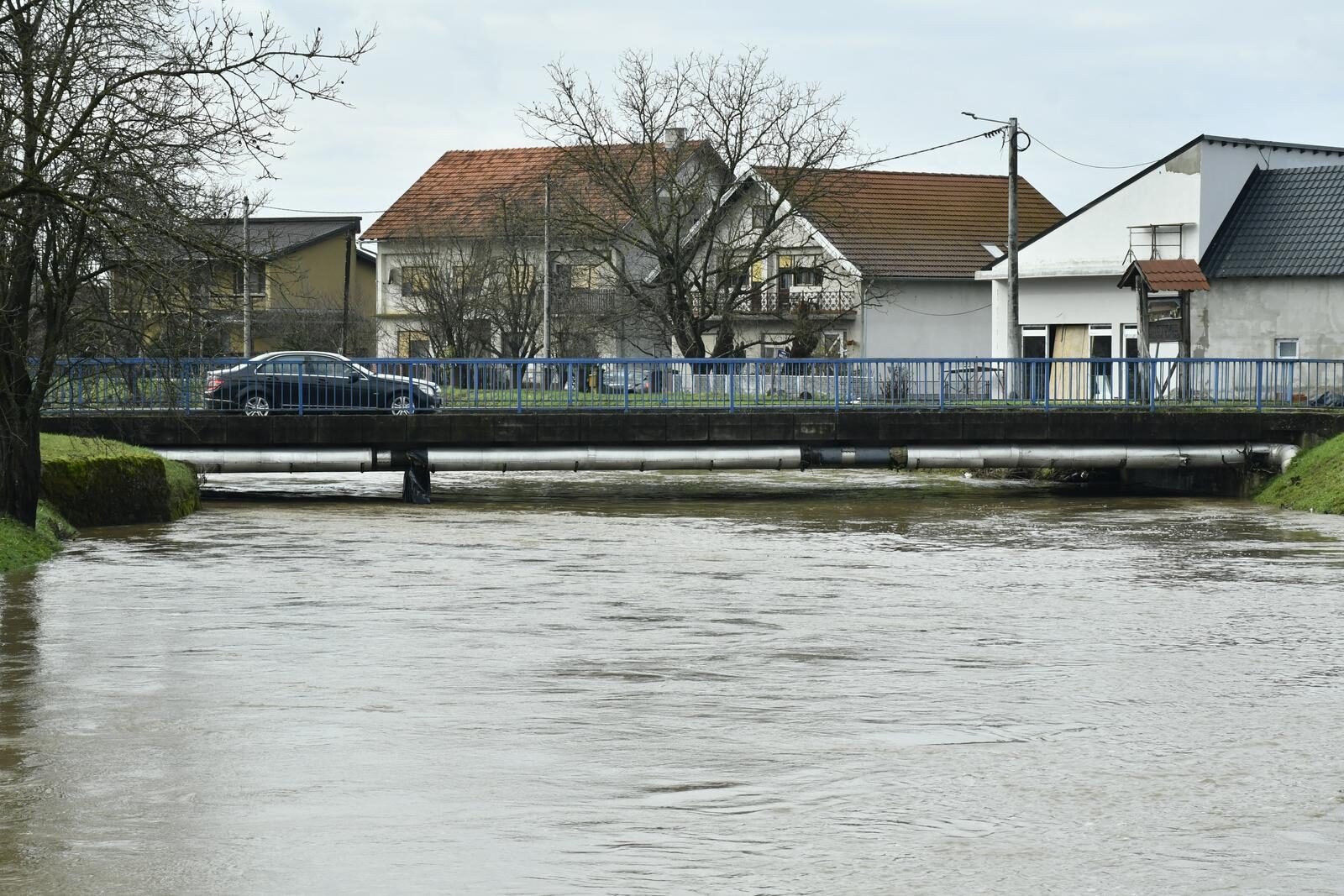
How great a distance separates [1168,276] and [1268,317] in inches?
267

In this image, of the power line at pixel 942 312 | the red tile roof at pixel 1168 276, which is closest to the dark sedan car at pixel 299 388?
the red tile roof at pixel 1168 276

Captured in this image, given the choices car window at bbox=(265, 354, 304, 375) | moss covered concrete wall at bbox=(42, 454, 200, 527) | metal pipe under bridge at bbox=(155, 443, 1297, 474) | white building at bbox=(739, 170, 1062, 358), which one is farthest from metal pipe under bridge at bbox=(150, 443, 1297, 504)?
white building at bbox=(739, 170, 1062, 358)

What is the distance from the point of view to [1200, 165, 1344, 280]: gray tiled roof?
147 feet

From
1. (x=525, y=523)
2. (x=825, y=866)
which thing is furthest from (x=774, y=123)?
(x=825, y=866)

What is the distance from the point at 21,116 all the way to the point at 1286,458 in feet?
80.1

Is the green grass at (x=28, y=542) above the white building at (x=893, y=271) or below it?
below

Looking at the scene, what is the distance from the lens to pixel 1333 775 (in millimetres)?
10312

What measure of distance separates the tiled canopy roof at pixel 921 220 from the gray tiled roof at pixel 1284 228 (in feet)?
43.4

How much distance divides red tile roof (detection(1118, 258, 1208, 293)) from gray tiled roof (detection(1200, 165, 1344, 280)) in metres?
5.53

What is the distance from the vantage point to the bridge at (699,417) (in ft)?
106

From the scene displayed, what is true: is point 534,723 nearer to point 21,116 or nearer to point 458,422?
point 21,116

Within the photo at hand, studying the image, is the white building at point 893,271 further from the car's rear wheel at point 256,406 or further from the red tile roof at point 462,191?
the car's rear wheel at point 256,406

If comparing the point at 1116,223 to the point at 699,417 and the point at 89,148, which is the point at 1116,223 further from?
the point at 89,148

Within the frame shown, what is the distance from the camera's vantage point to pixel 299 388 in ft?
107
